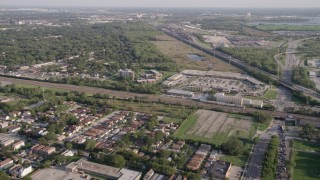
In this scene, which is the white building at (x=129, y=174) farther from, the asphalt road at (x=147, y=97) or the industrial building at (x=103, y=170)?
the asphalt road at (x=147, y=97)

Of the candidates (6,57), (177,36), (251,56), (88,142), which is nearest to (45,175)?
(88,142)

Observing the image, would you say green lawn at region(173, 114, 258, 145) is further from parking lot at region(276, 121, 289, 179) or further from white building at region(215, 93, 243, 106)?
white building at region(215, 93, 243, 106)

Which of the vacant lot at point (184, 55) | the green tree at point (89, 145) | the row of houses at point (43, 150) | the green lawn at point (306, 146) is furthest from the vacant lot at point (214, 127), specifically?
the vacant lot at point (184, 55)

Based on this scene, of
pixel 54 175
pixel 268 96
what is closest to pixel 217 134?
pixel 54 175

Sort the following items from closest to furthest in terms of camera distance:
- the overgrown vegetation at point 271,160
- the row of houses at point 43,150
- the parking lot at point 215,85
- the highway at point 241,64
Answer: the overgrown vegetation at point 271,160 → the row of houses at point 43,150 → the highway at point 241,64 → the parking lot at point 215,85

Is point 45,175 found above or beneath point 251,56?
beneath

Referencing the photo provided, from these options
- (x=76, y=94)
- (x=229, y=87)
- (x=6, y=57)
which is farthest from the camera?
(x=6, y=57)

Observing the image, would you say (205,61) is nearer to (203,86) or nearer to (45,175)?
(203,86)

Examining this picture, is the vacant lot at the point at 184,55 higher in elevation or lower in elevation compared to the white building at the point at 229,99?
higher
